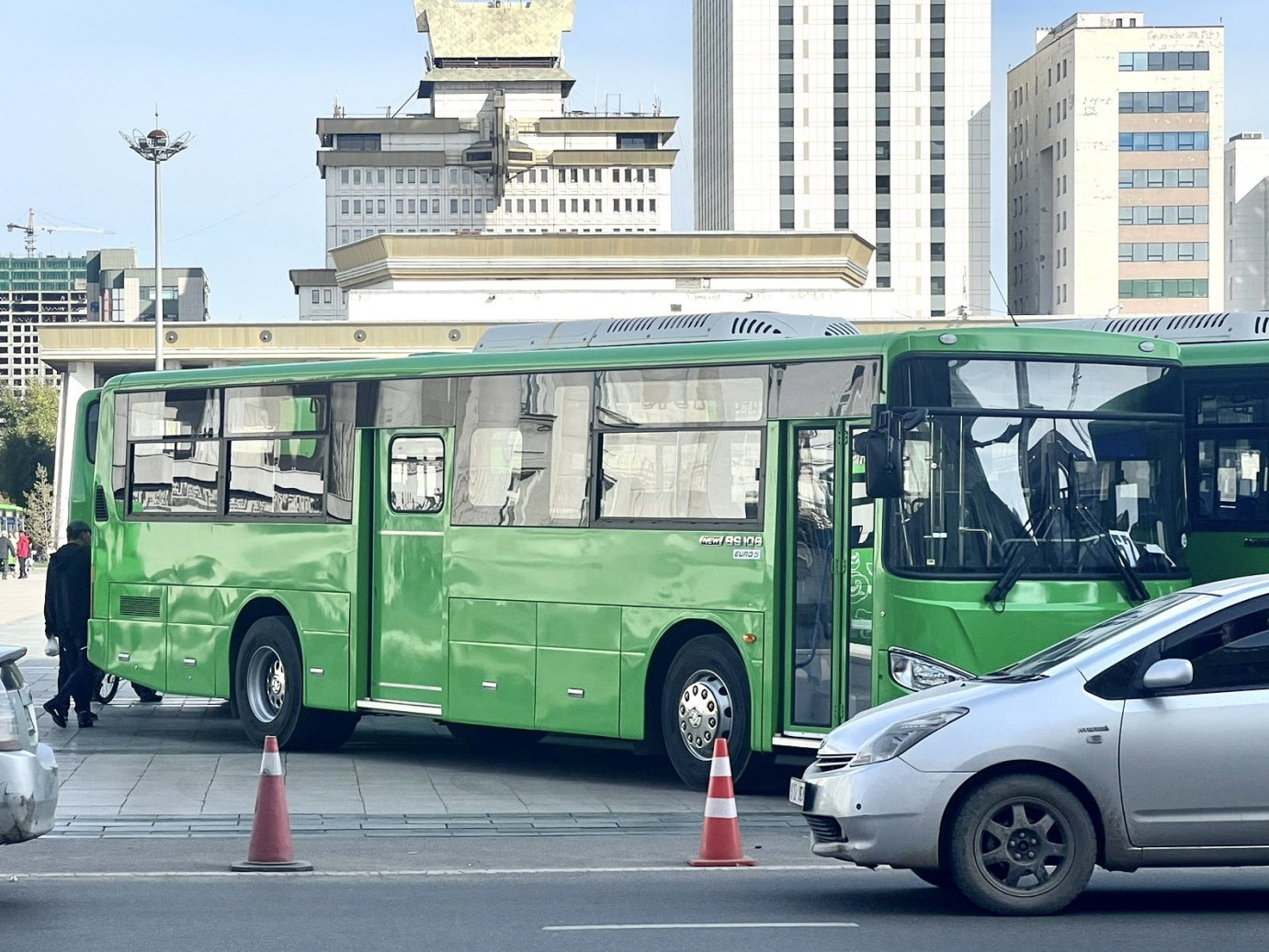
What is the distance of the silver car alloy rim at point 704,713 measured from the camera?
1387cm

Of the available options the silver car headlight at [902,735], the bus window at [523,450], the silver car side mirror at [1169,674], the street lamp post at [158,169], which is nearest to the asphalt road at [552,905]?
the silver car headlight at [902,735]

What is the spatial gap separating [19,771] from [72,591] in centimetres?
1036

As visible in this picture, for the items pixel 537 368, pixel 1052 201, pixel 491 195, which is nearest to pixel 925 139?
pixel 1052 201

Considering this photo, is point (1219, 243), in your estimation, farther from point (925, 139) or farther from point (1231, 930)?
point (1231, 930)

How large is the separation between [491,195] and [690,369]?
18441 centimetres

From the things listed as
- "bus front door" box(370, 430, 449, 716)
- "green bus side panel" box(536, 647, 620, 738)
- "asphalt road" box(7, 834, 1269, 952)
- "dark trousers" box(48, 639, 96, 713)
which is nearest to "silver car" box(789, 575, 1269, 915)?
"asphalt road" box(7, 834, 1269, 952)

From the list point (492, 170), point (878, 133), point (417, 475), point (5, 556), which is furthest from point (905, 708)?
point (492, 170)

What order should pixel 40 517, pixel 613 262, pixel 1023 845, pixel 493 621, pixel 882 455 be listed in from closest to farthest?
pixel 1023 845, pixel 882 455, pixel 493 621, pixel 613 262, pixel 40 517

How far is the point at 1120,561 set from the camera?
13023 mm

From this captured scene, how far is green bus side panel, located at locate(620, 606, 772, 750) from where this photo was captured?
1362 centimetres

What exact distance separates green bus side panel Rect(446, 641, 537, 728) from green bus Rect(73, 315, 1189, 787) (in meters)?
0.03

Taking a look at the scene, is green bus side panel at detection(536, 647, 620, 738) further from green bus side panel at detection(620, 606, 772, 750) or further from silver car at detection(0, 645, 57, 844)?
silver car at detection(0, 645, 57, 844)

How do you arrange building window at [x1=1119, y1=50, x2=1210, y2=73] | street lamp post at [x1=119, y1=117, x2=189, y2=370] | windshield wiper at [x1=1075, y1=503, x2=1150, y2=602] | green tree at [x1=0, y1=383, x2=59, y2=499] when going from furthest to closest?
building window at [x1=1119, y1=50, x2=1210, y2=73]
green tree at [x1=0, y1=383, x2=59, y2=499]
street lamp post at [x1=119, y1=117, x2=189, y2=370]
windshield wiper at [x1=1075, y1=503, x2=1150, y2=602]

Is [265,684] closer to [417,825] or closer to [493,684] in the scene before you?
[493,684]
